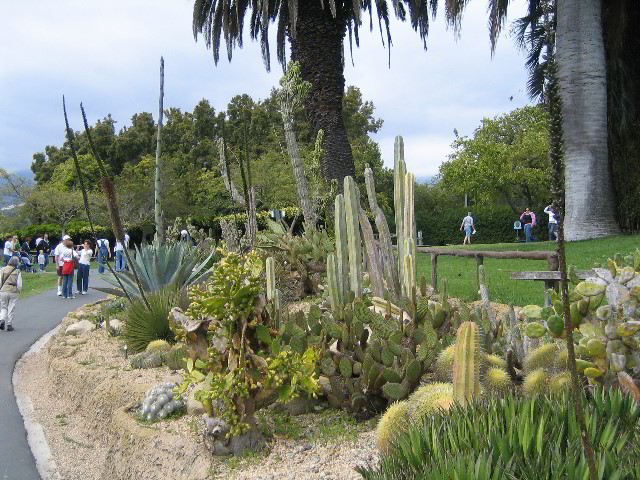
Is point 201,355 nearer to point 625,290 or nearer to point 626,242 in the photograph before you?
point 625,290

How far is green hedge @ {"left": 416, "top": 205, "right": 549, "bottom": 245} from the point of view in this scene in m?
40.9

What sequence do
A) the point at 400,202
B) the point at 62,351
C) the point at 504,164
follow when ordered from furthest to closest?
the point at 504,164
the point at 62,351
the point at 400,202

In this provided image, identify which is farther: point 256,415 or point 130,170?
point 130,170

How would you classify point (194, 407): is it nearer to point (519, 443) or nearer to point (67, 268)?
point (519, 443)

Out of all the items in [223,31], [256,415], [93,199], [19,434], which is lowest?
[19,434]

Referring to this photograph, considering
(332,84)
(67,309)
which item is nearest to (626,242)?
(332,84)

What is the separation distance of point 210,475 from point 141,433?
1.10m

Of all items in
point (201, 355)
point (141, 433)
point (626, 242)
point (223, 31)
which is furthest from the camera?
point (223, 31)

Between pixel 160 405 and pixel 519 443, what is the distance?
11.8 ft

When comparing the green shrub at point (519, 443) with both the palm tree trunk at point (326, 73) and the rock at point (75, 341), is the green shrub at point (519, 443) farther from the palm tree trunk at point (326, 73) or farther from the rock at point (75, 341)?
the palm tree trunk at point (326, 73)

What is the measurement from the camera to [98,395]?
6.71 m

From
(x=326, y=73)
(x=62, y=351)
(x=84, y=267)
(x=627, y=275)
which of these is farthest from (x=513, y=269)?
(x=84, y=267)

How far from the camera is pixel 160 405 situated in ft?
17.4

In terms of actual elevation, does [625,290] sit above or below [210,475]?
above
